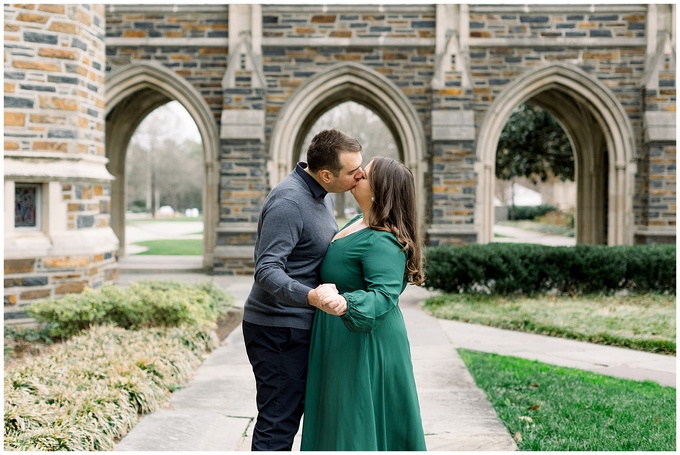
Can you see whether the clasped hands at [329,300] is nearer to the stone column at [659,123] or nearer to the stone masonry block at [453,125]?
the stone masonry block at [453,125]

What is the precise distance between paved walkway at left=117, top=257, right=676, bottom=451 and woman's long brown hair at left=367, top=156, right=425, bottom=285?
1.47 metres

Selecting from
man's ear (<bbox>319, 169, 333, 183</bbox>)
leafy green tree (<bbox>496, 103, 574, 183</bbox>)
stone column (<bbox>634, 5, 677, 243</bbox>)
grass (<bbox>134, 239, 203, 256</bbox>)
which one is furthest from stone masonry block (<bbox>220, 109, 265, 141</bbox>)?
man's ear (<bbox>319, 169, 333, 183</bbox>)

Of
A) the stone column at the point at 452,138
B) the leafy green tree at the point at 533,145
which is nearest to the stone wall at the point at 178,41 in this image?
the stone column at the point at 452,138

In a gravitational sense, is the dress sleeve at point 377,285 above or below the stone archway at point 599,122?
below

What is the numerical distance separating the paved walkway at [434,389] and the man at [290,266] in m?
0.92

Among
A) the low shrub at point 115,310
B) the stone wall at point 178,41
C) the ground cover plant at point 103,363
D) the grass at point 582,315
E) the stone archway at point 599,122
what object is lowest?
the grass at point 582,315

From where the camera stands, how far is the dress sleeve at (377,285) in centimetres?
251

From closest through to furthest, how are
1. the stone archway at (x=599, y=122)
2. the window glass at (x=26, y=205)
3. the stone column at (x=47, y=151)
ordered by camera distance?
1. the stone column at (x=47, y=151)
2. the window glass at (x=26, y=205)
3. the stone archway at (x=599, y=122)

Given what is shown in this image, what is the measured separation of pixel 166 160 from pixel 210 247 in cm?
3743

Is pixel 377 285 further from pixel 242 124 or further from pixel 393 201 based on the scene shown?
pixel 242 124

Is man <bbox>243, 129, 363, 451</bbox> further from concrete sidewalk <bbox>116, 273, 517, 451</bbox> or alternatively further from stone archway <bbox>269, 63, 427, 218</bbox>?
stone archway <bbox>269, 63, 427, 218</bbox>

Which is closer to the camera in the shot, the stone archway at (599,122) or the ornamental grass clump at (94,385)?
the ornamental grass clump at (94,385)

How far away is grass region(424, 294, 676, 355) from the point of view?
6.64m

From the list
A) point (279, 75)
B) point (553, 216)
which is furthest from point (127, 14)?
point (553, 216)
